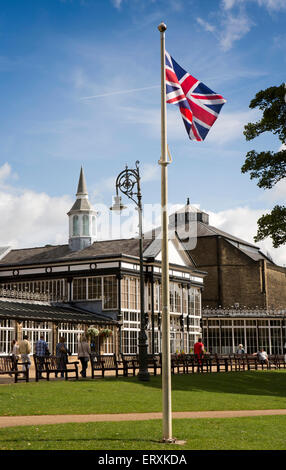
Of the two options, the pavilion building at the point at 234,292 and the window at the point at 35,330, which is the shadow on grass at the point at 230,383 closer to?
the window at the point at 35,330

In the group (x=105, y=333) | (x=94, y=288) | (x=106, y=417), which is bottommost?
(x=106, y=417)

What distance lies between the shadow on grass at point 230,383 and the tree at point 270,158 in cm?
583

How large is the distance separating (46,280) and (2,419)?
101ft

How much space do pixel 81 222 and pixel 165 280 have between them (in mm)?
37435

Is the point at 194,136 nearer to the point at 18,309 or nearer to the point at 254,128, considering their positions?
the point at 254,128

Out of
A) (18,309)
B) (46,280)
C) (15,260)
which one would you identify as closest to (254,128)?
(18,309)

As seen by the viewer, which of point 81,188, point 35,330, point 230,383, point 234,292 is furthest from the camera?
point 234,292

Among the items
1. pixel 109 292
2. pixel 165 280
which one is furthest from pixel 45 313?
pixel 165 280

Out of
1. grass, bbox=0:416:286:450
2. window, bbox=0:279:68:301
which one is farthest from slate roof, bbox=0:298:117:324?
grass, bbox=0:416:286:450

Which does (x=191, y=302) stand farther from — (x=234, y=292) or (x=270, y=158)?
(x=270, y=158)

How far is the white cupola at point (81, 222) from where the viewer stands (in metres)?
46.4

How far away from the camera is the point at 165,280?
9766mm

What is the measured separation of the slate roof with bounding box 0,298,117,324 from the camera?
3234cm

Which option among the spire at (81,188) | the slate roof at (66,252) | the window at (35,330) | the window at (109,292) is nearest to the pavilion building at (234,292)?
the slate roof at (66,252)
